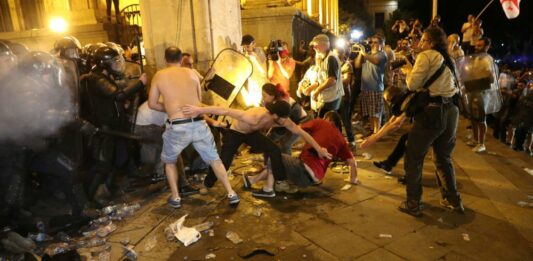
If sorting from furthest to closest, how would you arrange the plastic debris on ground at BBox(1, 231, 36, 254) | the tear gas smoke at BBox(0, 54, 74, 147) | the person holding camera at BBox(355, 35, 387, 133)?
the person holding camera at BBox(355, 35, 387, 133) → the tear gas smoke at BBox(0, 54, 74, 147) → the plastic debris on ground at BBox(1, 231, 36, 254)

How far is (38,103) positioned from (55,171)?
0.78m

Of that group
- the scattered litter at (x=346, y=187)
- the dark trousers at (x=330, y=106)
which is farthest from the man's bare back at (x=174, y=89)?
the dark trousers at (x=330, y=106)

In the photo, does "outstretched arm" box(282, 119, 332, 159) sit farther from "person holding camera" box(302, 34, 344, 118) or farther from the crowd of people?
"person holding camera" box(302, 34, 344, 118)

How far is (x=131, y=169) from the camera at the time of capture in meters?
5.96

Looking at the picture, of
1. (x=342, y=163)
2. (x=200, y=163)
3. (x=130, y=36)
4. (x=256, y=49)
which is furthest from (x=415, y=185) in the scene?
(x=130, y=36)

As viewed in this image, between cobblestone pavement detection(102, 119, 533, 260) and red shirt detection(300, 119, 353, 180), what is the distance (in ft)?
1.40

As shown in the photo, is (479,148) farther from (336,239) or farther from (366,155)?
(336,239)

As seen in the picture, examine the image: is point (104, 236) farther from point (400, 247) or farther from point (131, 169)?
point (400, 247)

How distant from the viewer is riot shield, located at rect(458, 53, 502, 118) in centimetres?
701

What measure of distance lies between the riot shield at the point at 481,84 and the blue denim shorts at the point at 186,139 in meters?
5.00

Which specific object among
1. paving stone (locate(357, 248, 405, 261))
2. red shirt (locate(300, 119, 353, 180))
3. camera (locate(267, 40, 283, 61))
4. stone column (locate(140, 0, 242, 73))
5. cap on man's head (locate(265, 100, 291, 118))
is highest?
stone column (locate(140, 0, 242, 73))

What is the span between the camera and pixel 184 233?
13.9 feet

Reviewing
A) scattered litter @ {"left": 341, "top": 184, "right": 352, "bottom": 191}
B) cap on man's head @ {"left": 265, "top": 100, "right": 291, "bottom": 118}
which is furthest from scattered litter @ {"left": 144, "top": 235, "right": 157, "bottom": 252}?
scattered litter @ {"left": 341, "top": 184, "right": 352, "bottom": 191}

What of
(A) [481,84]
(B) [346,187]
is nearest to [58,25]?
(B) [346,187]
